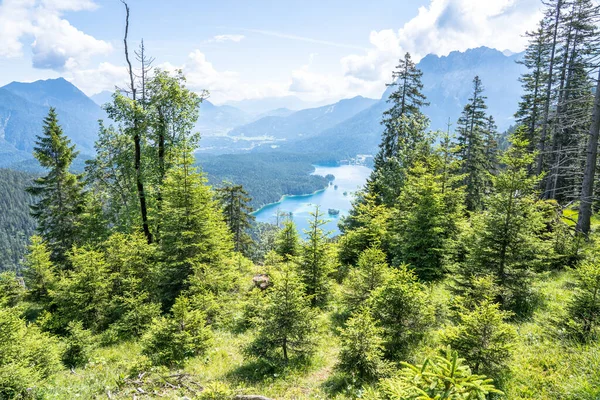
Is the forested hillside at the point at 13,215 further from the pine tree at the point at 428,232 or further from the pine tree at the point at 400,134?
the pine tree at the point at 428,232

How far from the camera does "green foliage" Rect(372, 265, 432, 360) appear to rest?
7.80 m

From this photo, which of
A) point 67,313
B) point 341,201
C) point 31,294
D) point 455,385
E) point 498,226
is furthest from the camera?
point 341,201

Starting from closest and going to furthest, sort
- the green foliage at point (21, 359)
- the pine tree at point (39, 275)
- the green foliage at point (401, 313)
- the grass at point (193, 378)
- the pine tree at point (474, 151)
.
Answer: the green foliage at point (21, 359)
the grass at point (193, 378)
the green foliage at point (401, 313)
the pine tree at point (39, 275)
the pine tree at point (474, 151)

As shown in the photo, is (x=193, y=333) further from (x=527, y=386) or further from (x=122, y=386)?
(x=527, y=386)

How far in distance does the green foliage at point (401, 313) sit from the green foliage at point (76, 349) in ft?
31.0

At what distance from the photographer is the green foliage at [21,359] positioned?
261 inches

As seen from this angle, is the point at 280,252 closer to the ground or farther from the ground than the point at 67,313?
farther from the ground

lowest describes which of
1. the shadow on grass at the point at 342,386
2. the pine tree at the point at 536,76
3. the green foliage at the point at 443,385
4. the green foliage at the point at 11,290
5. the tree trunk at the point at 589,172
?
the green foliage at the point at 11,290

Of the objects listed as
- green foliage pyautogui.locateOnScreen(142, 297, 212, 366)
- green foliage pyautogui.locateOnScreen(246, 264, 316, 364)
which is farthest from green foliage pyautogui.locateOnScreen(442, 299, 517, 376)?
green foliage pyautogui.locateOnScreen(142, 297, 212, 366)

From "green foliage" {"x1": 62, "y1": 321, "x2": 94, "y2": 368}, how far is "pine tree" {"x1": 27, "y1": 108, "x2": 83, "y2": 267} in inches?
675

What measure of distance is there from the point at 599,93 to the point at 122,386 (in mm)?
19996

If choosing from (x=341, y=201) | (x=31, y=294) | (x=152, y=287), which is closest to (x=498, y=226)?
(x=152, y=287)

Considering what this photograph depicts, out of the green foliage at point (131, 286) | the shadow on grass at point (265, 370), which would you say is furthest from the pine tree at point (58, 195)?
the shadow on grass at point (265, 370)

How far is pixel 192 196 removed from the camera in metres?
13.9
